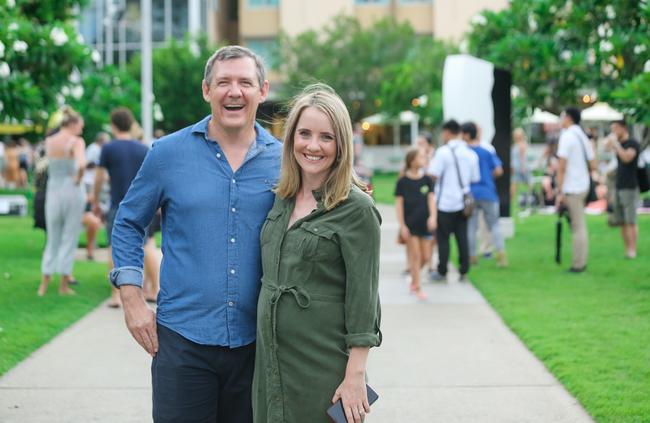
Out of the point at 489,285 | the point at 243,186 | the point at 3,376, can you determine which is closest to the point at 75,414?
the point at 3,376

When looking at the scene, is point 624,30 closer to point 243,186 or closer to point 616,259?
point 616,259

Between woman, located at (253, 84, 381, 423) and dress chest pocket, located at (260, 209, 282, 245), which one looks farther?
dress chest pocket, located at (260, 209, 282, 245)

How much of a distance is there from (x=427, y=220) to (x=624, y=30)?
456 cm

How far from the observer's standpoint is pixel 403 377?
684cm

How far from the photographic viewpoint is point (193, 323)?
3.47 metres

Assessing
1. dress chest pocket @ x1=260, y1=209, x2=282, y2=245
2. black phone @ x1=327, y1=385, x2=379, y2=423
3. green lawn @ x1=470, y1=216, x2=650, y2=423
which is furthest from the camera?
green lawn @ x1=470, y1=216, x2=650, y2=423

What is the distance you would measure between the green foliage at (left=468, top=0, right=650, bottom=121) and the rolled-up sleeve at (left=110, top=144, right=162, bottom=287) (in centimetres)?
936

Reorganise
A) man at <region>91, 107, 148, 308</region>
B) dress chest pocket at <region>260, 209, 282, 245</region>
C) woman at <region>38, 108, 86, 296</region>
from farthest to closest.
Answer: woman at <region>38, 108, 86, 296</region> < man at <region>91, 107, 148, 308</region> < dress chest pocket at <region>260, 209, 282, 245</region>

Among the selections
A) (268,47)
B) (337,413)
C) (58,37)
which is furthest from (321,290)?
(268,47)

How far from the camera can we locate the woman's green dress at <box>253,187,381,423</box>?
3242 millimetres

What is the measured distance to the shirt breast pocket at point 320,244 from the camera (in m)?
3.24

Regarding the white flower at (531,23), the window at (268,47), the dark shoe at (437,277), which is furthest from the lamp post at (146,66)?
the window at (268,47)

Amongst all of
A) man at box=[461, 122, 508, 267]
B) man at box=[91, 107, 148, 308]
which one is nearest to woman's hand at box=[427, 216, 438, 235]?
man at box=[461, 122, 508, 267]

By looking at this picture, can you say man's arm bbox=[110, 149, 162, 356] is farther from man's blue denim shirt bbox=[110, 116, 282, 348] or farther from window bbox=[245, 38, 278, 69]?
window bbox=[245, 38, 278, 69]
